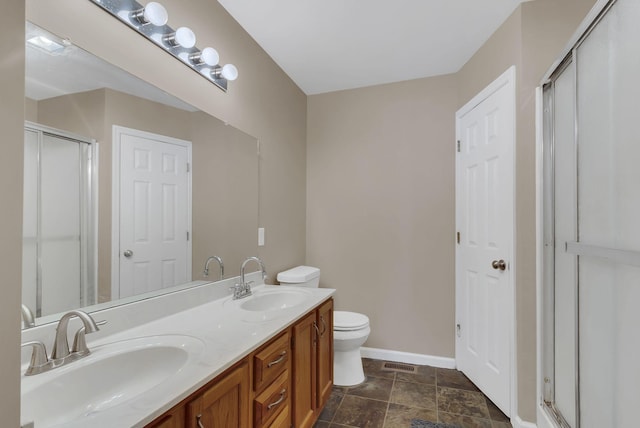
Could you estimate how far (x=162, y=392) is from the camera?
2.60ft

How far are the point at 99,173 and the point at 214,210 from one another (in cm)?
67

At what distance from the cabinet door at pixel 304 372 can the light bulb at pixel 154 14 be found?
1.43m

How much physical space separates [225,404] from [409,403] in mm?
1569

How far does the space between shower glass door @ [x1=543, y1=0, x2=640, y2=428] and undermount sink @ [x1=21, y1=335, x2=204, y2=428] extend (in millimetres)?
1427

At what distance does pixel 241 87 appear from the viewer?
2.03m

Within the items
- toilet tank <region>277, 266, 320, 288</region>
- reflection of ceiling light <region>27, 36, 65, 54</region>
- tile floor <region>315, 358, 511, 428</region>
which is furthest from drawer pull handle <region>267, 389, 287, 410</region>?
reflection of ceiling light <region>27, 36, 65, 54</region>

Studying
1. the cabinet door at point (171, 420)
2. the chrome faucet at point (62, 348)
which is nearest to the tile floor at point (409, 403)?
the cabinet door at point (171, 420)

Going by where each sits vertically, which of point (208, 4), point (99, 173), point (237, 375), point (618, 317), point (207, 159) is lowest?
point (237, 375)

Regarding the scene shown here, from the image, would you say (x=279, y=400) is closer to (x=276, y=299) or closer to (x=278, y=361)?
(x=278, y=361)

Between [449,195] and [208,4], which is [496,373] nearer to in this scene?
[449,195]

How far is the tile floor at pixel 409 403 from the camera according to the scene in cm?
192

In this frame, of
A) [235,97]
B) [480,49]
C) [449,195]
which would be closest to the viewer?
[235,97]

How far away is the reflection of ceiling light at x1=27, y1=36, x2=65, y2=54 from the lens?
38.5 inches

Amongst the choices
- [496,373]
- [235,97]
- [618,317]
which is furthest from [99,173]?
[496,373]
